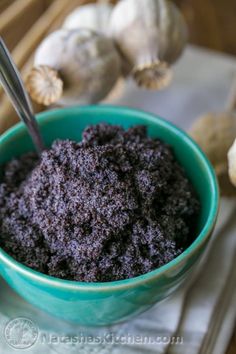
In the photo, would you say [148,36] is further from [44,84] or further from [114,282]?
[114,282]

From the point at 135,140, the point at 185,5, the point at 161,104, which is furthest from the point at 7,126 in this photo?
the point at 185,5

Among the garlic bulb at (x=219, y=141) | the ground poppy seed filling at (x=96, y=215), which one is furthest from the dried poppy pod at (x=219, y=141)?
the ground poppy seed filling at (x=96, y=215)

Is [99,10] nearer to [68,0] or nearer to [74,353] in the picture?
[68,0]

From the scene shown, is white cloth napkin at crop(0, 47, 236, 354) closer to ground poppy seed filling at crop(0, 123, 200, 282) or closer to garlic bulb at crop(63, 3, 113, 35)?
ground poppy seed filling at crop(0, 123, 200, 282)

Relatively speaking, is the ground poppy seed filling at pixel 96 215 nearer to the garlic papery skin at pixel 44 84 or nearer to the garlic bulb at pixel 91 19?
the garlic papery skin at pixel 44 84

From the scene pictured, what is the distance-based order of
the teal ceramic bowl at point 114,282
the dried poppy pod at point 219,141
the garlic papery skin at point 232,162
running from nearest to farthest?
the teal ceramic bowl at point 114,282 → the garlic papery skin at point 232,162 → the dried poppy pod at point 219,141

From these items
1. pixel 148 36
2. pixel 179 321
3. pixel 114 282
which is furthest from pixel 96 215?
pixel 148 36
